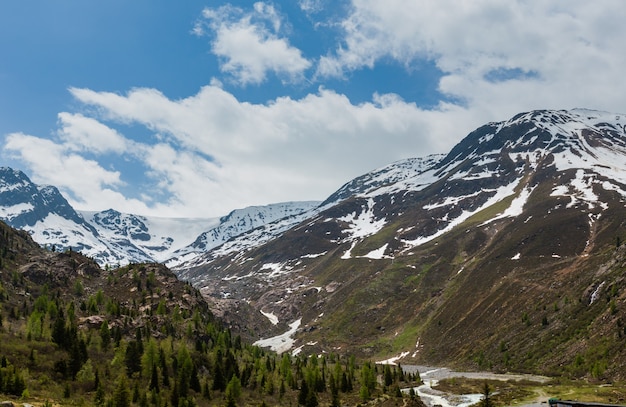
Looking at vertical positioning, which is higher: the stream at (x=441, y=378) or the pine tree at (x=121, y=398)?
the pine tree at (x=121, y=398)

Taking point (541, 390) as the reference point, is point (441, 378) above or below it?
below

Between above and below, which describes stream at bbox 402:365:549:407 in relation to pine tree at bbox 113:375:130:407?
below

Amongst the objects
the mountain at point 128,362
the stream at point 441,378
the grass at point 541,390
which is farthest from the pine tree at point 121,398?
the grass at point 541,390

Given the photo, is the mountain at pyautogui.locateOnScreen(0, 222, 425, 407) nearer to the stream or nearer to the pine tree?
the pine tree

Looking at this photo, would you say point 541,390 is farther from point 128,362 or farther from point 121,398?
point 128,362

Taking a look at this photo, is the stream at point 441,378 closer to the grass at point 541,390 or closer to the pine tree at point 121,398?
the grass at point 541,390

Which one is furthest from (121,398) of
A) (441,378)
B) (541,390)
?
(441,378)

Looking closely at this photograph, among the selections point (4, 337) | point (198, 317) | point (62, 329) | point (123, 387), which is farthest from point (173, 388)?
point (198, 317)

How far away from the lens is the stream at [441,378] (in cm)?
11456

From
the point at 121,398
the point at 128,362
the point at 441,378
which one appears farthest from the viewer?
the point at 441,378

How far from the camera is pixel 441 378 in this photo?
151375 mm

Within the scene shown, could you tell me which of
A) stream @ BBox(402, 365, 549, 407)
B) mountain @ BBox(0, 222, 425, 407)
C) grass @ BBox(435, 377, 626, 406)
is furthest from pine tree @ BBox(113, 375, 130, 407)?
grass @ BBox(435, 377, 626, 406)

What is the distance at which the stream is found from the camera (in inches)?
4510

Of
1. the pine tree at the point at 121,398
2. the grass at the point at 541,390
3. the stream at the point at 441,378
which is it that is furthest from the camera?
the stream at the point at 441,378
